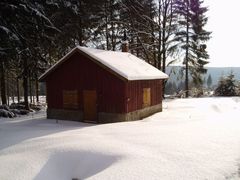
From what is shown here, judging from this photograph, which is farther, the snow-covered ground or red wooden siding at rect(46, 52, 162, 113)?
red wooden siding at rect(46, 52, 162, 113)

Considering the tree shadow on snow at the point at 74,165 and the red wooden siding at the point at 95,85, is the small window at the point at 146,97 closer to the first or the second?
the red wooden siding at the point at 95,85

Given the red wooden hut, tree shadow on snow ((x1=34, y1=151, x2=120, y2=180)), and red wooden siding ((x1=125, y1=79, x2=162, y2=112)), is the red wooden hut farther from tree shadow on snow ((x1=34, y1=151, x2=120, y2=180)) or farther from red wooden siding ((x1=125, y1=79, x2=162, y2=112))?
tree shadow on snow ((x1=34, y1=151, x2=120, y2=180))

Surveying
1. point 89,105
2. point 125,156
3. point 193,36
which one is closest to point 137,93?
point 89,105

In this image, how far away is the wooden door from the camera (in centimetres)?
1609

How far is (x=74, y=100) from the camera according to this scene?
16891mm

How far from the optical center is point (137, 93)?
54.1 ft

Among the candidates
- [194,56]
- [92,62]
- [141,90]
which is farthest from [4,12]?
[194,56]

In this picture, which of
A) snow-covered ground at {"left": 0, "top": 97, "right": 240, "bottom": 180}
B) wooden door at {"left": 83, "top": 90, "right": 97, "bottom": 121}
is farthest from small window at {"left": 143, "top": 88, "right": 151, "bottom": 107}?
snow-covered ground at {"left": 0, "top": 97, "right": 240, "bottom": 180}

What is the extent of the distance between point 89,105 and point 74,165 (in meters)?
8.72

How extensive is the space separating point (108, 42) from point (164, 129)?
19629mm

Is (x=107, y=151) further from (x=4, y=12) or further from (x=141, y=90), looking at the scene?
(x=4, y=12)

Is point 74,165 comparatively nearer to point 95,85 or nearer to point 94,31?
point 95,85

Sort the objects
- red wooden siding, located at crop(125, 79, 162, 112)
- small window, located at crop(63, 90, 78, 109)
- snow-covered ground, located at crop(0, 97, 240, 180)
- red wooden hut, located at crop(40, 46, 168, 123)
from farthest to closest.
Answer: small window, located at crop(63, 90, 78, 109)
red wooden siding, located at crop(125, 79, 162, 112)
red wooden hut, located at crop(40, 46, 168, 123)
snow-covered ground, located at crop(0, 97, 240, 180)

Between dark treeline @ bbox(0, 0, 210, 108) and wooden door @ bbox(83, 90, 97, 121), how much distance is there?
528 cm
